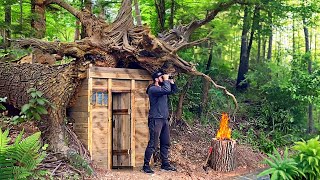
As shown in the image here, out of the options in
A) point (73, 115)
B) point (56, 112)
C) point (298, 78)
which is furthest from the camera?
point (298, 78)

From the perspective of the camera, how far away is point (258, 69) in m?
12.0

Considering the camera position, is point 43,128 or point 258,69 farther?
point 258,69

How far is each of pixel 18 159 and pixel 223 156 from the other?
14.8ft

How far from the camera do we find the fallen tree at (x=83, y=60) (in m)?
6.64

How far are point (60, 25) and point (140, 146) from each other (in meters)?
6.48

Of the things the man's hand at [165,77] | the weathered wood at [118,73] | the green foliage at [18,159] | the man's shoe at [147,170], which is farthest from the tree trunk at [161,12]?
the green foliage at [18,159]

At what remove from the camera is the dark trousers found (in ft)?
23.0

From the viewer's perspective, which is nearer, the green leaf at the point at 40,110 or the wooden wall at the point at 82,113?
the green leaf at the point at 40,110

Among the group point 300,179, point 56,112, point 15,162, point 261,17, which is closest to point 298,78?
point 261,17

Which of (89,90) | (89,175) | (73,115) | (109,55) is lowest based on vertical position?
(89,175)

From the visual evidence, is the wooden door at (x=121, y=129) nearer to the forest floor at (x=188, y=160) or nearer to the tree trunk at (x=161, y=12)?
the forest floor at (x=188, y=160)

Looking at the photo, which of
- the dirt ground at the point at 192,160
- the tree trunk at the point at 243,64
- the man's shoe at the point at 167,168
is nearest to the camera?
the dirt ground at the point at 192,160

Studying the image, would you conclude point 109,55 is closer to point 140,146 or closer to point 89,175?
point 140,146

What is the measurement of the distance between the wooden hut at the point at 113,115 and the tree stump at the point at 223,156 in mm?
1588
